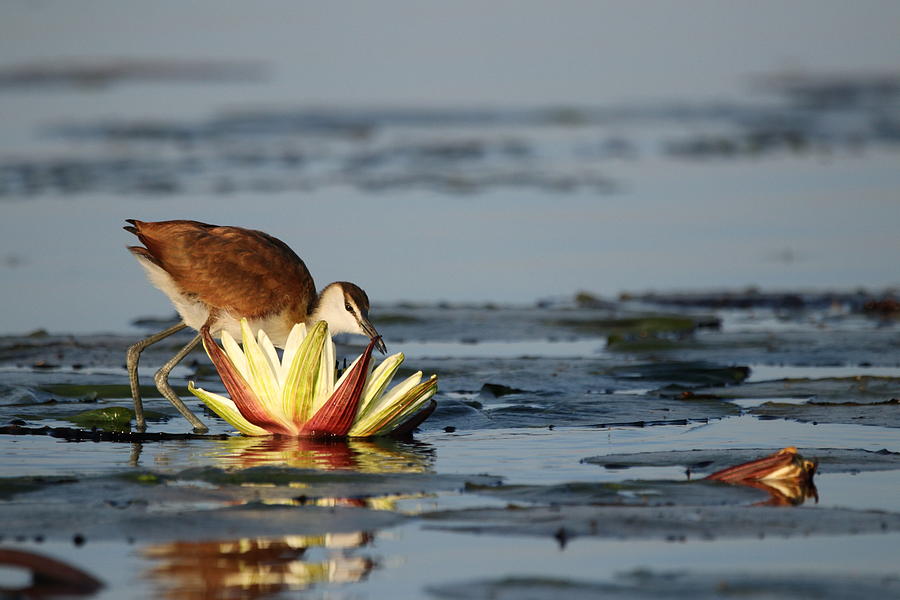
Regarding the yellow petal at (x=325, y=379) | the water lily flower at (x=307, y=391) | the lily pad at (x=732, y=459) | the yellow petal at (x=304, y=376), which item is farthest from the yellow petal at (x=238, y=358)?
the lily pad at (x=732, y=459)

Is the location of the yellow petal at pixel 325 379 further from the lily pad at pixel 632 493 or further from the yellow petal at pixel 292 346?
the lily pad at pixel 632 493

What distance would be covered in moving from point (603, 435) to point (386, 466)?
144 centimetres

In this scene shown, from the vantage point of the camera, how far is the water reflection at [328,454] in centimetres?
713

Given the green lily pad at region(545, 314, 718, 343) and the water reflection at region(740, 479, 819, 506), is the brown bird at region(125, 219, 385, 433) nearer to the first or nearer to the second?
the water reflection at region(740, 479, 819, 506)

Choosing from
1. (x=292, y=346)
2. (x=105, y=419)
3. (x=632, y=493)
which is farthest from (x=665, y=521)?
(x=105, y=419)

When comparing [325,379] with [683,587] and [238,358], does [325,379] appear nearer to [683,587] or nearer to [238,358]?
[238,358]

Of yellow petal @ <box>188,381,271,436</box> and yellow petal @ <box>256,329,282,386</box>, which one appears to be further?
yellow petal @ <box>188,381,271,436</box>

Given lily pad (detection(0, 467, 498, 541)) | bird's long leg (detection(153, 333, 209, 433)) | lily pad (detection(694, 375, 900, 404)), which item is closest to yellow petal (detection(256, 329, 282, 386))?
bird's long leg (detection(153, 333, 209, 433))

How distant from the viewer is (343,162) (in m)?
25.3

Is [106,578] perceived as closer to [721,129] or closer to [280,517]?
[280,517]

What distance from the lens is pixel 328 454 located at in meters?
7.52

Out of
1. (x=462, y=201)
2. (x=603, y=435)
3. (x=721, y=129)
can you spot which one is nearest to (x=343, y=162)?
(x=462, y=201)

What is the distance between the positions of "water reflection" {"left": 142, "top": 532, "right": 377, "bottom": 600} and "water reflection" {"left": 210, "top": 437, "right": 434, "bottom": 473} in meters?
1.29

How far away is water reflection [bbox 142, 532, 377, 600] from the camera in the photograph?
4.93 m
